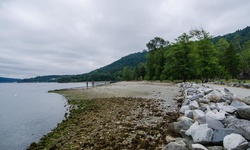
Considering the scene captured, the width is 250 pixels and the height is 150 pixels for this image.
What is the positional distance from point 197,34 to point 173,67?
22.9ft

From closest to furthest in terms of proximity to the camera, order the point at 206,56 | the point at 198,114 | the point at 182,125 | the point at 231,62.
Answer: the point at 182,125 → the point at 198,114 → the point at 206,56 → the point at 231,62

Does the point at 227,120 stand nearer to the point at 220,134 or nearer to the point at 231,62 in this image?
the point at 220,134

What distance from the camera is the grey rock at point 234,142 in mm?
2734

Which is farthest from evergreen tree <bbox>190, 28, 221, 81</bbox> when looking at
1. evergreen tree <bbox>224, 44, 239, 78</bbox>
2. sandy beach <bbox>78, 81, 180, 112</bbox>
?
evergreen tree <bbox>224, 44, 239, 78</bbox>

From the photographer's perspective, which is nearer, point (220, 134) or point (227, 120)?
point (220, 134)

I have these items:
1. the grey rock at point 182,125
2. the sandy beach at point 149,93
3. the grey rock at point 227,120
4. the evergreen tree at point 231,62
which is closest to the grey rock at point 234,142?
the grey rock at point 227,120

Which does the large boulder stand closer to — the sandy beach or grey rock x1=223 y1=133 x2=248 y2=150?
grey rock x1=223 y1=133 x2=248 y2=150

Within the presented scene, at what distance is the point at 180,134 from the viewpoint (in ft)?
13.5

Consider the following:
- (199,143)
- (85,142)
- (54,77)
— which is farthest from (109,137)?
(54,77)

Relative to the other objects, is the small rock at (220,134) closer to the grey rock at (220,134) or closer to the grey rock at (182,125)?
the grey rock at (220,134)

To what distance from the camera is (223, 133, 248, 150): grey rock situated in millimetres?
2734

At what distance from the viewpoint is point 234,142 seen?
2.79 meters

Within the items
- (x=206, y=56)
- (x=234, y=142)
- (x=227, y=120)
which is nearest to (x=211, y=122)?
(x=227, y=120)

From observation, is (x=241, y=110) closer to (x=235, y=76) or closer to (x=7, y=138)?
(x=7, y=138)
